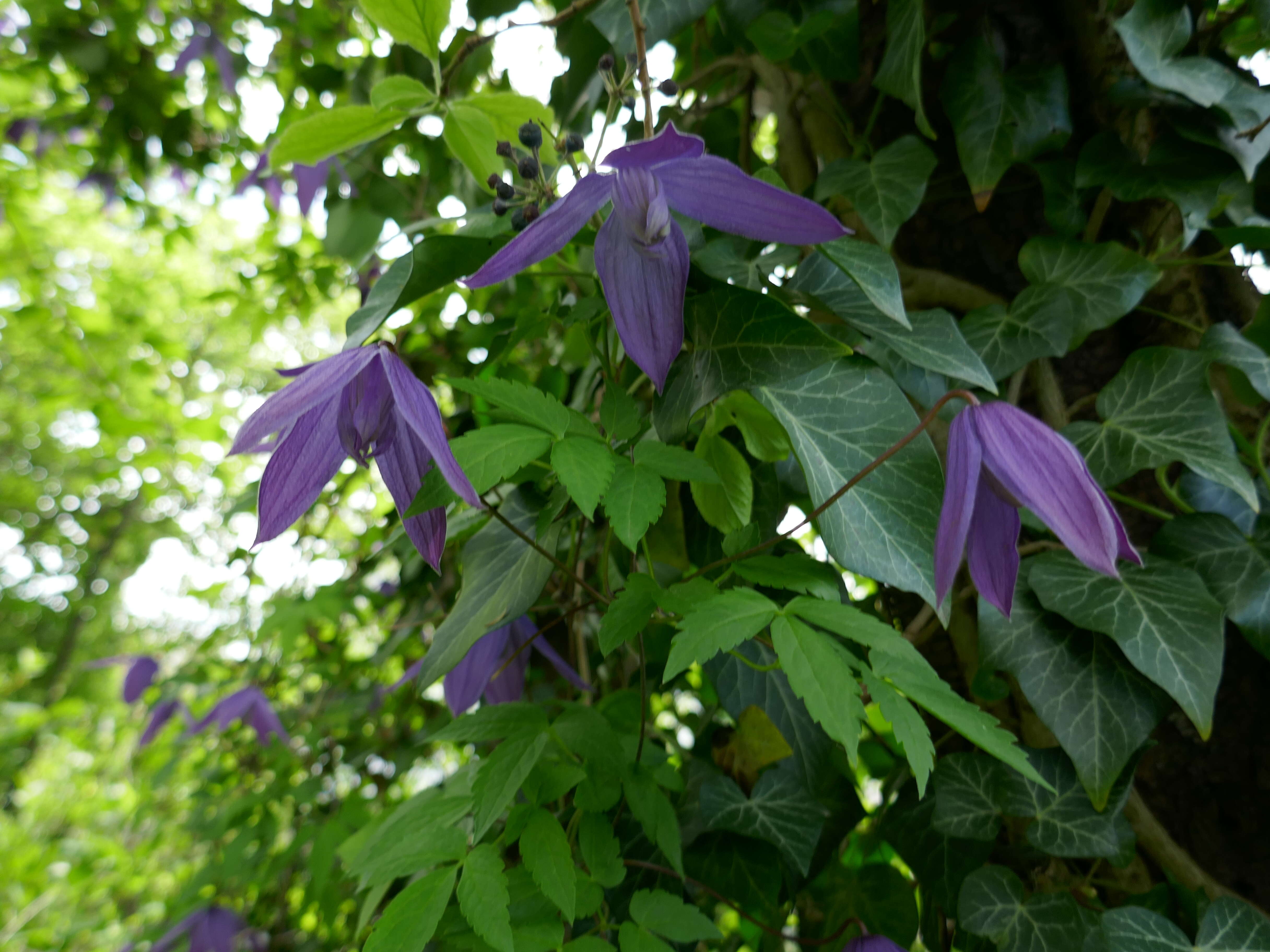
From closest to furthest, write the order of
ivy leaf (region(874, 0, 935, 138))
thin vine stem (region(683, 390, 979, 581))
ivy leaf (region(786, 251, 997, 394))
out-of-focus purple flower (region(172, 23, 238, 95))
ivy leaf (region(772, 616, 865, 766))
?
ivy leaf (region(772, 616, 865, 766)), thin vine stem (region(683, 390, 979, 581)), ivy leaf (region(786, 251, 997, 394)), ivy leaf (region(874, 0, 935, 138)), out-of-focus purple flower (region(172, 23, 238, 95))

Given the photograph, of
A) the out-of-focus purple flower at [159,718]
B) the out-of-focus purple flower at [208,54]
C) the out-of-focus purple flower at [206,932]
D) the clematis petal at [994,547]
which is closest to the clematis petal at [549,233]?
the clematis petal at [994,547]

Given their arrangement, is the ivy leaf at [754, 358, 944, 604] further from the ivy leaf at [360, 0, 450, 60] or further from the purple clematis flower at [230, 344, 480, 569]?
the ivy leaf at [360, 0, 450, 60]

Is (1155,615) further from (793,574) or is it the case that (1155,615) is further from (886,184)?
(886,184)

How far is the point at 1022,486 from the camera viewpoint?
1.45 ft

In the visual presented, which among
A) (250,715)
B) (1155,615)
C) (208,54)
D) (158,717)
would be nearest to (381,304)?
(1155,615)

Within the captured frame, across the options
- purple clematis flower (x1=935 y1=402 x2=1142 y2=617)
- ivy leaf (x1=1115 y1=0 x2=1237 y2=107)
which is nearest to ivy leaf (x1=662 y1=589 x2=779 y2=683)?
purple clematis flower (x1=935 y1=402 x2=1142 y2=617)

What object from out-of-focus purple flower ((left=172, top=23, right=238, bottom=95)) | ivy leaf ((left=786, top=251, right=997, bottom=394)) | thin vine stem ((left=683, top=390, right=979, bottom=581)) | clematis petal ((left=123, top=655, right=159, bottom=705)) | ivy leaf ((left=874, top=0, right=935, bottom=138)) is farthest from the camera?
out-of-focus purple flower ((left=172, top=23, right=238, bottom=95))

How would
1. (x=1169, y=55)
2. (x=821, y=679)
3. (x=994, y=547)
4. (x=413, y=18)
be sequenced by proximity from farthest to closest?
(x=1169, y=55) → (x=413, y=18) → (x=994, y=547) → (x=821, y=679)

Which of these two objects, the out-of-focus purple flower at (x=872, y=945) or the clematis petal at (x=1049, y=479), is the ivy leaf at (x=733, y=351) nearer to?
the clematis petal at (x=1049, y=479)

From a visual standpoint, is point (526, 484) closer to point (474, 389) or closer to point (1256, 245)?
point (474, 389)

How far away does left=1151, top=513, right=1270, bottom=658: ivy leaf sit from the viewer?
26.2 inches

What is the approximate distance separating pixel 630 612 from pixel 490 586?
177 mm

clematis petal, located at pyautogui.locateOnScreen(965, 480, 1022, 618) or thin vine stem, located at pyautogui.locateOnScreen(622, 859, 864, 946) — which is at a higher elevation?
clematis petal, located at pyautogui.locateOnScreen(965, 480, 1022, 618)

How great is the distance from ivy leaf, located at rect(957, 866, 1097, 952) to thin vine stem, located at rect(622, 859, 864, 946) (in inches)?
4.0
